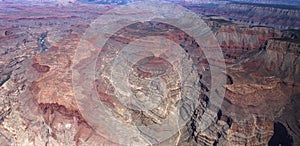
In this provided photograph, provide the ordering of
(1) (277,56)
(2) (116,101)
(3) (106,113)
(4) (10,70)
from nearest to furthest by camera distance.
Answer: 1. (3) (106,113)
2. (2) (116,101)
3. (4) (10,70)
4. (1) (277,56)

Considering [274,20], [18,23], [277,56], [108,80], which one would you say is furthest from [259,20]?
[108,80]

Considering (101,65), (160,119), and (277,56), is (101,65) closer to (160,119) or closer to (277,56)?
(160,119)

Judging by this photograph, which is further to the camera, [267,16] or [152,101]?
[267,16]

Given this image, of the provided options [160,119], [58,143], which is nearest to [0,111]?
[58,143]

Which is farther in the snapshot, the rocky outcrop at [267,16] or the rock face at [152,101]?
the rocky outcrop at [267,16]

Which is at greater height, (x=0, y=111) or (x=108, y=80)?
(x=108, y=80)

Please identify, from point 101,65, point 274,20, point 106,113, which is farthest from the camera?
point 274,20

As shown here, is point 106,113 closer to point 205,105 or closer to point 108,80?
point 108,80

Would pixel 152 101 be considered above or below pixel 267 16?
below

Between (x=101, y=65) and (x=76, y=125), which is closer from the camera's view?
(x=76, y=125)

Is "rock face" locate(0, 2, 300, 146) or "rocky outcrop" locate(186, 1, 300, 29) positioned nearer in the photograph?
"rock face" locate(0, 2, 300, 146)
